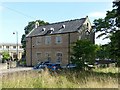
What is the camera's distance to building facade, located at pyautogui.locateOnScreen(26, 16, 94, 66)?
38844mm

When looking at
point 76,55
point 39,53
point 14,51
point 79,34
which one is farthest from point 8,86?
point 14,51

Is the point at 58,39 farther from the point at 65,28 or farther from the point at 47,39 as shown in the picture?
the point at 47,39

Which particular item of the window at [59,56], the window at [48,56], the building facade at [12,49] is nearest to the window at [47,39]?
Result: the window at [48,56]

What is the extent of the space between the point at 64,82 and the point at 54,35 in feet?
105

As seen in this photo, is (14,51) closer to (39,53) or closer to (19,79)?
(39,53)

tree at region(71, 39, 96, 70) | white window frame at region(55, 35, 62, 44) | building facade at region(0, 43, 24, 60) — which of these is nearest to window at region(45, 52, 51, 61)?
white window frame at region(55, 35, 62, 44)

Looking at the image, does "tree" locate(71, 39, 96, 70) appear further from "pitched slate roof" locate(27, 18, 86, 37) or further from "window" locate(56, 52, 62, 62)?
"window" locate(56, 52, 62, 62)

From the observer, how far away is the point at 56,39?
41.5 m

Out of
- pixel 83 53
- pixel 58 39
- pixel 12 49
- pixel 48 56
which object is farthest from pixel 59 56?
pixel 12 49

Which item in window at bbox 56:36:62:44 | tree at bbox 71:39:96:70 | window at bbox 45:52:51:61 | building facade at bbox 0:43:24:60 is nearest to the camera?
tree at bbox 71:39:96:70

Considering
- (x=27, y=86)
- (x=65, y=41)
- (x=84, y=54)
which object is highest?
(x=65, y=41)

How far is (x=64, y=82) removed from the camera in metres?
9.99

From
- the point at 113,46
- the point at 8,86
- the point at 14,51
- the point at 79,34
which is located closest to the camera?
the point at 8,86

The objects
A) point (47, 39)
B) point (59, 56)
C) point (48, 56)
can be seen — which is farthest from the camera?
point (47, 39)
